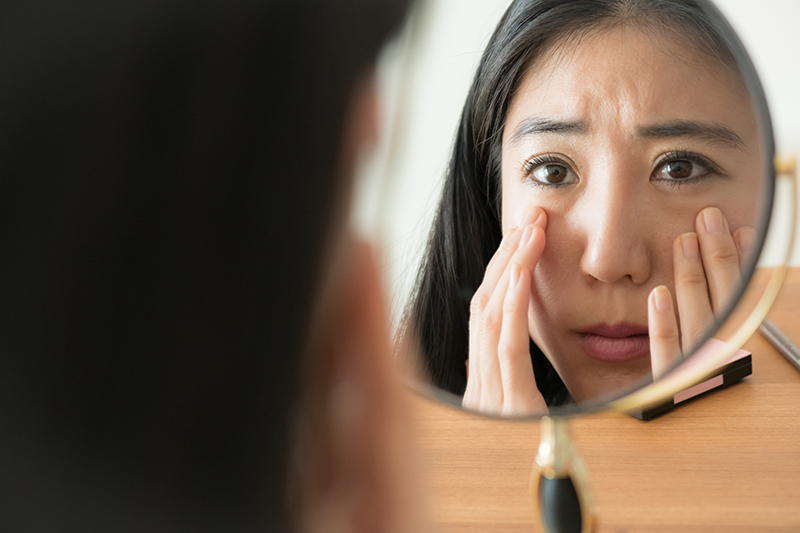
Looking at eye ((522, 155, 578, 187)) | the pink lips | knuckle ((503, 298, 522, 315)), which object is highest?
eye ((522, 155, 578, 187))

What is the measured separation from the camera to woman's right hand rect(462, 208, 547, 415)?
11.0 inches

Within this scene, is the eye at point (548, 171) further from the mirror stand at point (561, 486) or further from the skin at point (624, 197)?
the mirror stand at point (561, 486)

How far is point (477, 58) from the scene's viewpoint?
27 centimetres

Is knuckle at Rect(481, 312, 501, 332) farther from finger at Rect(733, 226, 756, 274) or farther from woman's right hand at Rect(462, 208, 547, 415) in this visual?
finger at Rect(733, 226, 756, 274)

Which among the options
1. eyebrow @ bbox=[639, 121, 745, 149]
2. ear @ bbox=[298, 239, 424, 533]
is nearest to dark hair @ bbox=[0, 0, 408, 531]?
ear @ bbox=[298, 239, 424, 533]

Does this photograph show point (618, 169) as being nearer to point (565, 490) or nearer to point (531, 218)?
point (531, 218)

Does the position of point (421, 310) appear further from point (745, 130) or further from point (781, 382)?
point (781, 382)

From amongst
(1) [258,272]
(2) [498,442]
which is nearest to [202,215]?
(1) [258,272]

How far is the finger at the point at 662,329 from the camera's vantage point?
0.27 metres

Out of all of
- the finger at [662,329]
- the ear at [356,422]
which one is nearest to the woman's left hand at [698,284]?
the finger at [662,329]

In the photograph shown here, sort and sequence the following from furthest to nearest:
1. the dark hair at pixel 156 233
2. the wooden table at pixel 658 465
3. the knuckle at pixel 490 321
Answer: the wooden table at pixel 658 465 → the knuckle at pixel 490 321 → the dark hair at pixel 156 233

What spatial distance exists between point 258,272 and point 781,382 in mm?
483

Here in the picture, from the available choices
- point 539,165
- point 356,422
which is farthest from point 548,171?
point 356,422

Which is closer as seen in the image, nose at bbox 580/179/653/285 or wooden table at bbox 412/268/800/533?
nose at bbox 580/179/653/285
